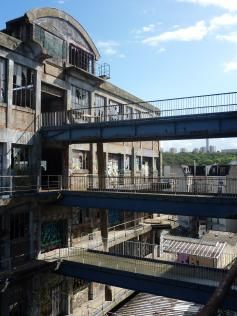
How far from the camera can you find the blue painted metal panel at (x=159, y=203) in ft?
54.5

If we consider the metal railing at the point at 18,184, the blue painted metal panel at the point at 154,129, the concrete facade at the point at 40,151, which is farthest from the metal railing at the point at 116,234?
the blue painted metal panel at the point at 154,129

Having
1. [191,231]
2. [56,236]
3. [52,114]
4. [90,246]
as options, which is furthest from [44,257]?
[191,231]

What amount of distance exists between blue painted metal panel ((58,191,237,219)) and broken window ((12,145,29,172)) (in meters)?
3.07

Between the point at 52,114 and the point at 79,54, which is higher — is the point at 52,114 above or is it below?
below

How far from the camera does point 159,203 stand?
1819 centimetres

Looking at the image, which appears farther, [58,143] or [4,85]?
[58,143]

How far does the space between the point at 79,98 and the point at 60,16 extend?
6268 millimetres

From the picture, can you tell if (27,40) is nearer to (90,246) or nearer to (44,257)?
(44,257)

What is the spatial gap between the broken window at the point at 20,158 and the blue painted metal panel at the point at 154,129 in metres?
1.74

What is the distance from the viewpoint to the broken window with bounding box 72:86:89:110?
27.0 meters

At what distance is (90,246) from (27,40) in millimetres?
15814

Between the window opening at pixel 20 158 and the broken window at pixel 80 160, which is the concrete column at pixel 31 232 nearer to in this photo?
the window opening at pixel 20 158

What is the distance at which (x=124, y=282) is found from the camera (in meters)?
18.6

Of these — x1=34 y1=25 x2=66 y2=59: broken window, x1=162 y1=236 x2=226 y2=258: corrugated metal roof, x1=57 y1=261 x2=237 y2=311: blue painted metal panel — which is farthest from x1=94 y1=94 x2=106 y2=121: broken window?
x1=57 y1=261 x2=237 y2=311: blue painted metal panel
